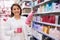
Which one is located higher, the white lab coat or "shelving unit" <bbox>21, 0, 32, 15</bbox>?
"shelving unit" <bbox>21, 0, 32, 15</bbox>

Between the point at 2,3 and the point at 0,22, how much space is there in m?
0.89

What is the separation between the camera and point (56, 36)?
302 cm

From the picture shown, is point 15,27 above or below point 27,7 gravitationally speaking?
below

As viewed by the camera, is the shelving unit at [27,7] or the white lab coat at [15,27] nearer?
the white lab coat at [15,27]

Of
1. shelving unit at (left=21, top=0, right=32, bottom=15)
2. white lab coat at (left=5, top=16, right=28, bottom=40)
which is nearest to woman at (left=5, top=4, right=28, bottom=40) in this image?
white lab coat at (left=5, top=16, right=28, bottom=40)

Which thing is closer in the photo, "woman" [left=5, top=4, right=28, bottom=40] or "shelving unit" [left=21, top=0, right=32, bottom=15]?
"woman" [left=5, top=4, right=28, bottom=40]

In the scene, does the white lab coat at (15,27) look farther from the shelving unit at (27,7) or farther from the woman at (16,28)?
the shelving unit at (27,7)

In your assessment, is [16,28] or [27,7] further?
[27,7]

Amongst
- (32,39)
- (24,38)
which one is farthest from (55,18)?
(32,39)

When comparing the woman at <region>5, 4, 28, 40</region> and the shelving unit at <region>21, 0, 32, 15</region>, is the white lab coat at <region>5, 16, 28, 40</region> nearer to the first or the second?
the woman at <region>5, 4, 28, 40</region>

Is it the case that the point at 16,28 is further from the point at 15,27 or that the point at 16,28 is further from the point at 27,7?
the point at 27,7

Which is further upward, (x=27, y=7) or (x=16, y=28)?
(x=27, y=7)

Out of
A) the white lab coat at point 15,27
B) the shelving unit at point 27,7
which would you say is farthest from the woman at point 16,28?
the shelving unit at point 27,7

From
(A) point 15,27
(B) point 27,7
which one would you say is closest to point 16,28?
(A) point 15,27
